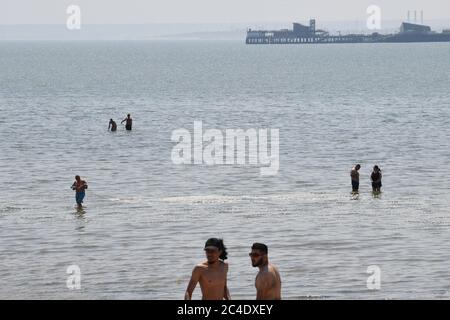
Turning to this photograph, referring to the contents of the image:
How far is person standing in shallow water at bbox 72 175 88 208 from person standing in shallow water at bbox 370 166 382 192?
11697 mm

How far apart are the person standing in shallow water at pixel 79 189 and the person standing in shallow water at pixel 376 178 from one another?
1170cm

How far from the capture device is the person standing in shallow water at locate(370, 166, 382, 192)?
45062mm

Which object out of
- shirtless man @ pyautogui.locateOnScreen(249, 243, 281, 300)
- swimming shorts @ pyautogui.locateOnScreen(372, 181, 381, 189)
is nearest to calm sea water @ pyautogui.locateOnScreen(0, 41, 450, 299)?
swimming shorts @ pyautogui.locateOnScreen(372, 181, 381, 189)

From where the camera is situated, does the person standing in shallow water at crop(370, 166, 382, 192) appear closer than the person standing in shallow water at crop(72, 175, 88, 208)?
No

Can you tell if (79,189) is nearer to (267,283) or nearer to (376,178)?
(376,178)

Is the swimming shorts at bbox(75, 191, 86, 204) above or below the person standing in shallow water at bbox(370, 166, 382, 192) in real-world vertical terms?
below

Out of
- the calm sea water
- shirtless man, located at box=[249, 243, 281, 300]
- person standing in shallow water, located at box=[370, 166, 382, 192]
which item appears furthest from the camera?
person standing in shallow water, located at box=[370, 166, 382, 192]

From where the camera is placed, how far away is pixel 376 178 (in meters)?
45.5

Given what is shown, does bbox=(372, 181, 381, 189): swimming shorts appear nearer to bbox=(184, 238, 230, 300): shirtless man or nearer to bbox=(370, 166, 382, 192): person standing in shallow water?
bbox=(370, 166, 382, 192): person standing in shallow water

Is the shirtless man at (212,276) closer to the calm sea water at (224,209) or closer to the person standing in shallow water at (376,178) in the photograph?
the calm sea water at (224,209)

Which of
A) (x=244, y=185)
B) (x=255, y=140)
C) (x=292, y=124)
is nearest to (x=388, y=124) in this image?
(x=292, y=124)

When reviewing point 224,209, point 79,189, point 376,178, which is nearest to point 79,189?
point 79,189

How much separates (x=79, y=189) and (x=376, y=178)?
12175mm

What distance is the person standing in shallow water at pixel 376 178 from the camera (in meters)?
45.1
